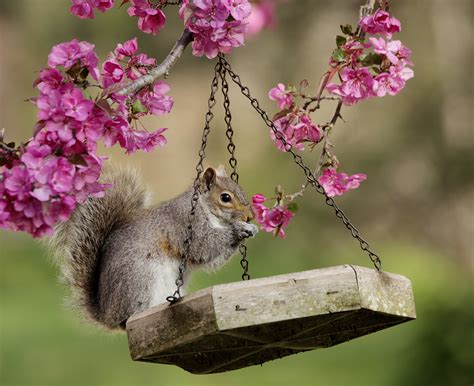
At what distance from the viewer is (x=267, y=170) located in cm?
757

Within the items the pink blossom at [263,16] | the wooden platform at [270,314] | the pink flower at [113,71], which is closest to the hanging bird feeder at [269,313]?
the wooden platform at [270,314]

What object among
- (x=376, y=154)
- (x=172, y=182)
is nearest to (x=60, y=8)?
(x=172, y=182)

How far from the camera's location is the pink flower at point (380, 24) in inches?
89.2

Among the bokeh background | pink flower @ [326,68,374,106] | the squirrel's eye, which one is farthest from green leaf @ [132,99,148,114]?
the bokeh background

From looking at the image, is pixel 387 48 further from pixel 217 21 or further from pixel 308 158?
pixel 308 158

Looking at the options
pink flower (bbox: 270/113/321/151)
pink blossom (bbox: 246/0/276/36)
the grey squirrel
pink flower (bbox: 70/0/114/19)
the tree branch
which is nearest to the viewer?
the tree branch

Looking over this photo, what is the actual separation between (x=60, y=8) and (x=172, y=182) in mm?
1735

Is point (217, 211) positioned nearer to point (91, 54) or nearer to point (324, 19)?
point (91, 54)

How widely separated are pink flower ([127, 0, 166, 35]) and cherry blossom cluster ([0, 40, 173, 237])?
0.28 metres

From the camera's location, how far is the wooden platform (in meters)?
1.91

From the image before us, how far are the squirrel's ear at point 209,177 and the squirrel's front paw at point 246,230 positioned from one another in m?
0.14

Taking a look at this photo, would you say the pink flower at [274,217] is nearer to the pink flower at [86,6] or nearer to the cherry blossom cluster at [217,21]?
the cherry blossom cluster at [217,21]

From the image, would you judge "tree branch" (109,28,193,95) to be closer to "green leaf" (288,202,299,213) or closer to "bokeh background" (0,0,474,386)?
"green leaf" (288,202,299,213)

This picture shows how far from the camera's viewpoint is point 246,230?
8.80 feet
